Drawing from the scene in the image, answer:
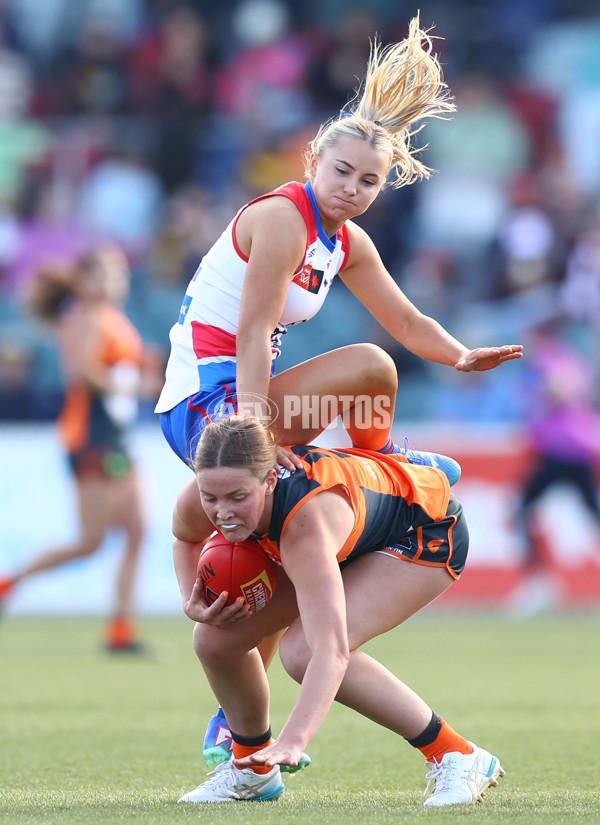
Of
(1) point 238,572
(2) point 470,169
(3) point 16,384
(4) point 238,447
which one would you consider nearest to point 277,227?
(4) point 238,447

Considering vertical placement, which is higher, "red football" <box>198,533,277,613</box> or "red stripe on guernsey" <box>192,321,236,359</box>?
"red stripe on guernsey" <box>192,321,236,359</box>

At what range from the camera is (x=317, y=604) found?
347cm

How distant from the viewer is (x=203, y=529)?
13.8ft

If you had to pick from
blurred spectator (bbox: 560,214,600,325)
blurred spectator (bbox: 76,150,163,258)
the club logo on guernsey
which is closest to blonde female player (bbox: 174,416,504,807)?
the club logo on guernsey

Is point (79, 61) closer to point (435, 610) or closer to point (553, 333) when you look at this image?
point (553, 333)

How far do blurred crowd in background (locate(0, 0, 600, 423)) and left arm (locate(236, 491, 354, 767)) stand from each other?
741 centimetres

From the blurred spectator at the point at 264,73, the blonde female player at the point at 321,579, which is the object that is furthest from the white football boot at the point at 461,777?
the blurred spectator at the point at 264,73

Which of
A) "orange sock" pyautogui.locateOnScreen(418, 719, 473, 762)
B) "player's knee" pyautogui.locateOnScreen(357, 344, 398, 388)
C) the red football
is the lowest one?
"orange sock" pyautogui.locateOnScreen(418, 719, 473, 762)

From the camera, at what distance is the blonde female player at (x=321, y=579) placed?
11.6 ft

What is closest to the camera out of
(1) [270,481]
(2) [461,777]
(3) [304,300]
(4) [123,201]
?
(1) [270,481]

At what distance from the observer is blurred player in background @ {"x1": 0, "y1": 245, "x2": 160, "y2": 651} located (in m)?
8.20

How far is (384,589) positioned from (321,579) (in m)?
0.50

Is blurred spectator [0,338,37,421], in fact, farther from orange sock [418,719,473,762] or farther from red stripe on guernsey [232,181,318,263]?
orange sock [418,719,473,762]

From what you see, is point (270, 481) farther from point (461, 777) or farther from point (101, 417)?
point (101, 417)
